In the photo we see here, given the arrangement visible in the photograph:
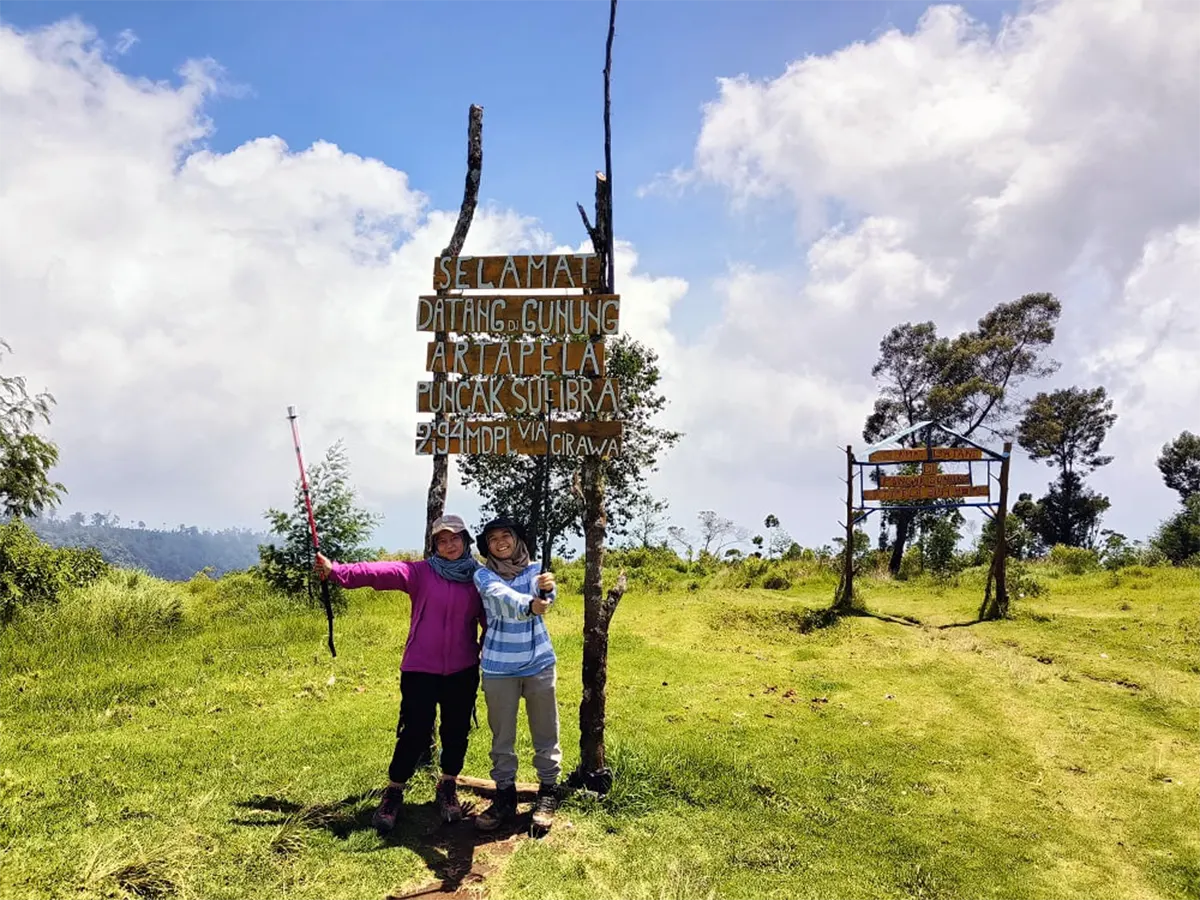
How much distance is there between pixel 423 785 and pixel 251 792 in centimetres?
136

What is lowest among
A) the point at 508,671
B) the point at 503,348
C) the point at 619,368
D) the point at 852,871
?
the point at 852,871

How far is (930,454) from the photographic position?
58.5ft

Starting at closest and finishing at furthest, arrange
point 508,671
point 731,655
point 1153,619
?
point 508,671 < point 731,655 < point 1153,619

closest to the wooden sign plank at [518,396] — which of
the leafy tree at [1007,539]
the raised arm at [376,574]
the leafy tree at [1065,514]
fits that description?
the raised arm at [376,574]

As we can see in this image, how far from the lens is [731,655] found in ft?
41.8

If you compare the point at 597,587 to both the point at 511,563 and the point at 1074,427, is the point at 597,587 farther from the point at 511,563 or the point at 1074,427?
the point at 1074,427

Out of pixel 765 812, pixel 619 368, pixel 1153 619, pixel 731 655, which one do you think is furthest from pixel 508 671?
pixel 619 368

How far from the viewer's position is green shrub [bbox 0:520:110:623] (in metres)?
12.8

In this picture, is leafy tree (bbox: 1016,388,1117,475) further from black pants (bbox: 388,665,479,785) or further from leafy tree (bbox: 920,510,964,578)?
black pants (bbox: 388,665,479,785)

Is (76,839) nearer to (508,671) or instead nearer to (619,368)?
(508,671)

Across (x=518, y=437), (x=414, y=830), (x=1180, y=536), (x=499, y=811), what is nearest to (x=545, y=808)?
(x=499, y=811)

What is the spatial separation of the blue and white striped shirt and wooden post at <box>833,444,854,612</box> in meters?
11.9

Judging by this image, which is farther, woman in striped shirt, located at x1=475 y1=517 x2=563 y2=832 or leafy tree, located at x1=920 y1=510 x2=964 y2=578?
leafy tree, located at x1=920 y1=510 x2=964 y2=578

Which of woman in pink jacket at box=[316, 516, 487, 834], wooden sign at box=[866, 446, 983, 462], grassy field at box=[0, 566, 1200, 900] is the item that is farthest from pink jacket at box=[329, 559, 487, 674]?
wooden sign at box=[866, 446, 983, 462]
